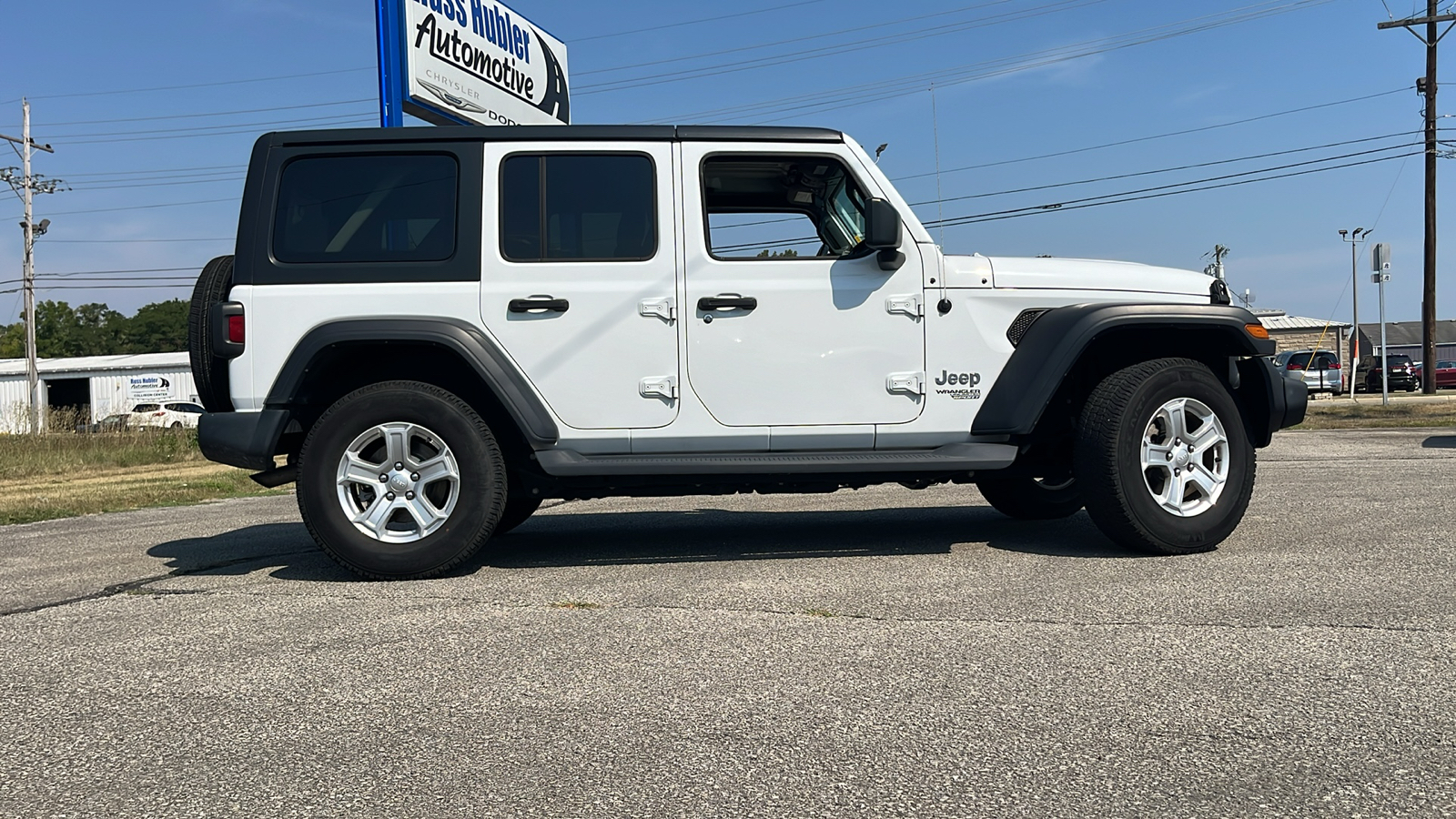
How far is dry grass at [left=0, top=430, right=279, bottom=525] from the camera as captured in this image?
9.77 m

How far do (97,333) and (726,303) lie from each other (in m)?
122

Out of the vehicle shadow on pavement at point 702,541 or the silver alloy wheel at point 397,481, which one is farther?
the vehicle shadow on pavement at point 702,541

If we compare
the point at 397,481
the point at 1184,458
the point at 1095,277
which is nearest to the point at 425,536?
the point at 397,481

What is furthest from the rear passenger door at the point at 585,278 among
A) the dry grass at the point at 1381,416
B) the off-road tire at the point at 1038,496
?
the dry grass at the point at 1381,416

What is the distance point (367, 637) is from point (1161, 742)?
103 inches

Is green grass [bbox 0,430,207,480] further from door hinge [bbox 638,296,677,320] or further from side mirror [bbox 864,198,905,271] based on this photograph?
side mirror [bbox 864,198,905,271]

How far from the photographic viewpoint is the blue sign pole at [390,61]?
1469 centimetres

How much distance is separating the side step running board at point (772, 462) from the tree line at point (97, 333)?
112 metres

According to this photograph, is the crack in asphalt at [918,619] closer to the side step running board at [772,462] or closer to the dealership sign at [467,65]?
the side step running board at [772,462]

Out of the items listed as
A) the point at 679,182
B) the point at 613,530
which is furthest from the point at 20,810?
the point at 613,530

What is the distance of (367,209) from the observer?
507 cm

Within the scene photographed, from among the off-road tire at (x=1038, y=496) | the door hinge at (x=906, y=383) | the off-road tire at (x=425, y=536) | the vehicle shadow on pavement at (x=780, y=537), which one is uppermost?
the door hinge at (x=906, y=383)

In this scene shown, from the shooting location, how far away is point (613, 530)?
263 inches

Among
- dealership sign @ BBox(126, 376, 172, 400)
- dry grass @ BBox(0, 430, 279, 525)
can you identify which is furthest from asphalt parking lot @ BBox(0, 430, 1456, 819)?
dealership sign @ BBox(126, 376, 172, 400)
